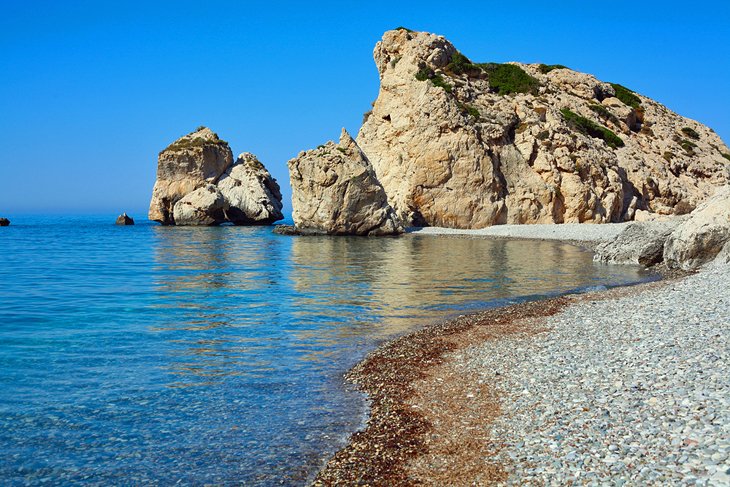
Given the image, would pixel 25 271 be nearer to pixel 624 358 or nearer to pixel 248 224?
pixel 624 358

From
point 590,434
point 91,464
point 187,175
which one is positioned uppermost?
point 187,175

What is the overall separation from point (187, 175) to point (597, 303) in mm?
71460

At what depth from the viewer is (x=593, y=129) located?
2795 inches

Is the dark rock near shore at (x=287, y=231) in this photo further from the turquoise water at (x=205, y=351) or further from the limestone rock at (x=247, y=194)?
the turquoise water at (x=205, y=351)

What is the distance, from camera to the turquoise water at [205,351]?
8453 millimetres

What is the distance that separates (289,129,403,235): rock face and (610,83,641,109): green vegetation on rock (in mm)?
43491

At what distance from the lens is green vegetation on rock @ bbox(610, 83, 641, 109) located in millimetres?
80688

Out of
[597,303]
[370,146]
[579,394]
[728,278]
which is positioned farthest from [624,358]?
[370,146]

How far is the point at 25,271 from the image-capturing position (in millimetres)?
30891

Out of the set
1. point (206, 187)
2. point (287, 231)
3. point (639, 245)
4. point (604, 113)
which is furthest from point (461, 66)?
A: point (639, 245)

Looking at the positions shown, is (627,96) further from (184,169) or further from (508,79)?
(184,169)

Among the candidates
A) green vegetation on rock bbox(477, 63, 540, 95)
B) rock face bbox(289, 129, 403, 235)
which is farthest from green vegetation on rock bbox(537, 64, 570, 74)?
rock face bbox(289, 129, 403, 235)

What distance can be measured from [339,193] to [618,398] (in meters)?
46.8

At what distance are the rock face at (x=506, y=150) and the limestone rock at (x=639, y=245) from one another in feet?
95.2
